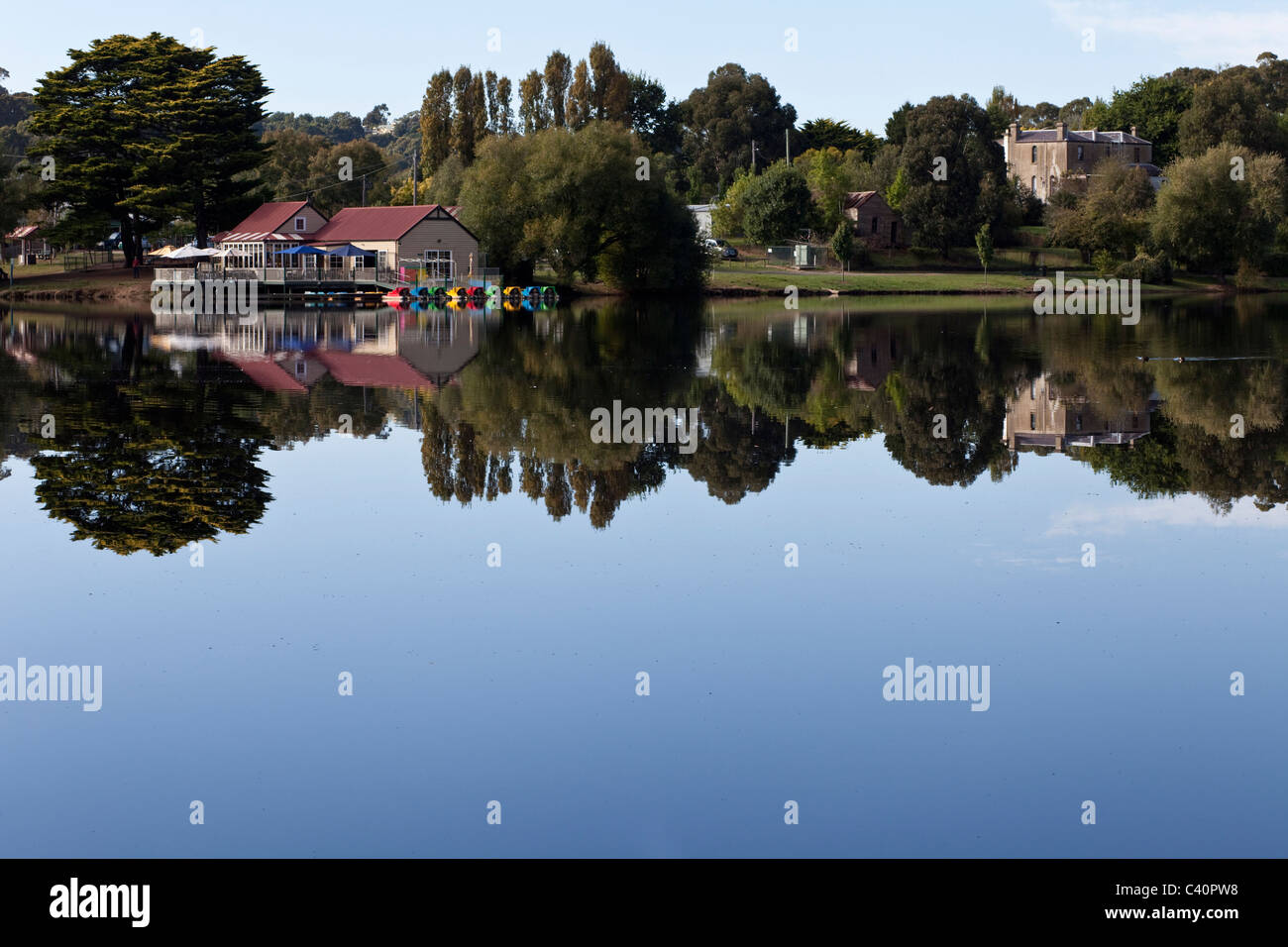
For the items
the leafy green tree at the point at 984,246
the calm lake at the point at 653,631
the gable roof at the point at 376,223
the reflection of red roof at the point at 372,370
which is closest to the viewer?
the calm lake at the point at 653,631

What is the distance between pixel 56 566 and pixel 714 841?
27.6ft

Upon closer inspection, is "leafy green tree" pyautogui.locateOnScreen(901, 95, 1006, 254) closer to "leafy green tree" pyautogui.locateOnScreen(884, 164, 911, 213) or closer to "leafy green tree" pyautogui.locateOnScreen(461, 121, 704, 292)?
"leafy green tree" pyautogui.locateOnScreen(884, 164, 911, 213)

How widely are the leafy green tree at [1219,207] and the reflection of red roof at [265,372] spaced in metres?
64.9

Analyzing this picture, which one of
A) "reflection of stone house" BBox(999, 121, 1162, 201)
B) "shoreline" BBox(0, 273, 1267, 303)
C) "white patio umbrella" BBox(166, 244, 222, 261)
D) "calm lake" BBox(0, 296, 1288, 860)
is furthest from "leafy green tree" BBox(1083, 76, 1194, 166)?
"calm lake" BBox(0, 296, 1288, 860)

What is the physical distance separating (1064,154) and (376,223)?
5727cm

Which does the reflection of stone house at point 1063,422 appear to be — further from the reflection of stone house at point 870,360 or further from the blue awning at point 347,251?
the blue awning at point 347,251

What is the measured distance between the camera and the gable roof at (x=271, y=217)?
271 feet

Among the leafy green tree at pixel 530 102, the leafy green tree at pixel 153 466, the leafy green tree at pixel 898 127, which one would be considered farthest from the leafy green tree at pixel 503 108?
the leafy green tree at pixel 153 466

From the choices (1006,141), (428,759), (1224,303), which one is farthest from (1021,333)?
(1006,141)

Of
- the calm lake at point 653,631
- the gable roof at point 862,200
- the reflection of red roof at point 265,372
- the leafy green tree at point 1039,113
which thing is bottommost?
the calm lake at point 653,631

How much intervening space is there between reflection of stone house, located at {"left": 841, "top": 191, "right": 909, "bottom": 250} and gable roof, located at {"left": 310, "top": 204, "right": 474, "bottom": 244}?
99.3 ft

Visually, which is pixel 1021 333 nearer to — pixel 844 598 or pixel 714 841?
pixel 844 598

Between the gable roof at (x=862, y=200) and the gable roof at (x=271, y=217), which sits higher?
the gable roof at (x=862, y=200)
